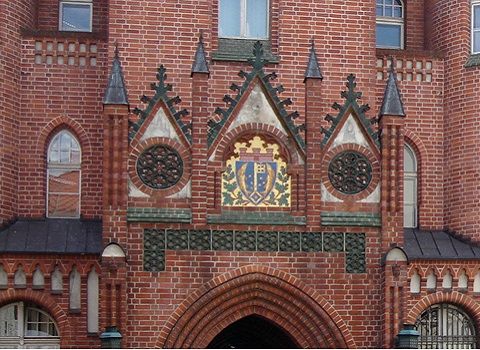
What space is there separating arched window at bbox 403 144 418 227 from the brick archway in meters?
4.20

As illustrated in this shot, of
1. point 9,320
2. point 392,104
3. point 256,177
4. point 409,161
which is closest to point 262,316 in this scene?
point 256,177

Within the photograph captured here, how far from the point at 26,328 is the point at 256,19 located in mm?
7297

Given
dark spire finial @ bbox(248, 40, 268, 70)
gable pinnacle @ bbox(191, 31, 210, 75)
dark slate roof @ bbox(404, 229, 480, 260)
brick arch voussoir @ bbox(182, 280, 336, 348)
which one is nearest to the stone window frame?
dark spire finial @ bbox(248, 40, 268, 70)

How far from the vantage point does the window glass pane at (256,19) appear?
2616 cm

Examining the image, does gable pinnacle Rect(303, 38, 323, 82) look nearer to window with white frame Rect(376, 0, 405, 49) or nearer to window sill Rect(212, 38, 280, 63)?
window sill Rect(212, 38, 280, 63)

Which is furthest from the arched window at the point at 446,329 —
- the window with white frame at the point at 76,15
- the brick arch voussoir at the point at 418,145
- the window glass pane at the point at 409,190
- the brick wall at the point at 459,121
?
the window with white frame at the point at 76,15

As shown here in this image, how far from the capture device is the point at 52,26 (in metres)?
27.2

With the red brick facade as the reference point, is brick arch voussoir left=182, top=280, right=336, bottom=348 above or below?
below

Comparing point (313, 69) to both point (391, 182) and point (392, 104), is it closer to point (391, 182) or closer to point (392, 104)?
point (392, 104)

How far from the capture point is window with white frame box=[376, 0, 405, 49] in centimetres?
2862

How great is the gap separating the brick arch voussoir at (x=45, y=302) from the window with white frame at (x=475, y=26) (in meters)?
9.81

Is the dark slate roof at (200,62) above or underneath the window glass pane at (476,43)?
underneath

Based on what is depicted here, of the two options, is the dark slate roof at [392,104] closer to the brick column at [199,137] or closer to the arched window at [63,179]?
the brick column at [199,137]

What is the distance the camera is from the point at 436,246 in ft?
86.6
